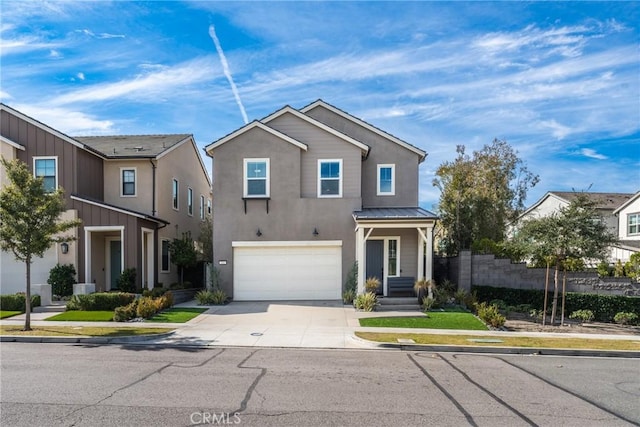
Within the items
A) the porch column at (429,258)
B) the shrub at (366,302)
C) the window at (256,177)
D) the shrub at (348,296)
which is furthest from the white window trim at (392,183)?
the shrub at (366,302)

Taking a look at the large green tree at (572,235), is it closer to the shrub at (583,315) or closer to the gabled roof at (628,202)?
Result: the shrub at (583,315)

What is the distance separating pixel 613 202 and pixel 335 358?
3888cm

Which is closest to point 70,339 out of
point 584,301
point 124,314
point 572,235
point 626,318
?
point 124,314

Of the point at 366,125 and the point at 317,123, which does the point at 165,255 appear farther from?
the point at 366,125

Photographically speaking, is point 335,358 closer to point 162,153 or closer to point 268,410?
point 268,410

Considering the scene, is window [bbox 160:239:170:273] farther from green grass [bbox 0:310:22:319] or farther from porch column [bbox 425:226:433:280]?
porch column [bbox 425:226:433:280]

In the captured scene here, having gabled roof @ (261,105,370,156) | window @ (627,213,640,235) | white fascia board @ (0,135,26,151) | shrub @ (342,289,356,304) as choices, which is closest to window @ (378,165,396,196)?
gabled roof @ (261,105,370,156)

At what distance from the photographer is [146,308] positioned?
14.7 meters

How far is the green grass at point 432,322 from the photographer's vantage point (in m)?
13.9

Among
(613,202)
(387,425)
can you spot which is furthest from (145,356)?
(613,202)

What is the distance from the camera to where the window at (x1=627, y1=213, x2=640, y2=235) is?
33.8 metres

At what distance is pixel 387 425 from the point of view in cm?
574

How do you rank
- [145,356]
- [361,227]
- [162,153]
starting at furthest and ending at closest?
[162,153] < [361,227] < [145,356]

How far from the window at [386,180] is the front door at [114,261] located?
12704 mm
